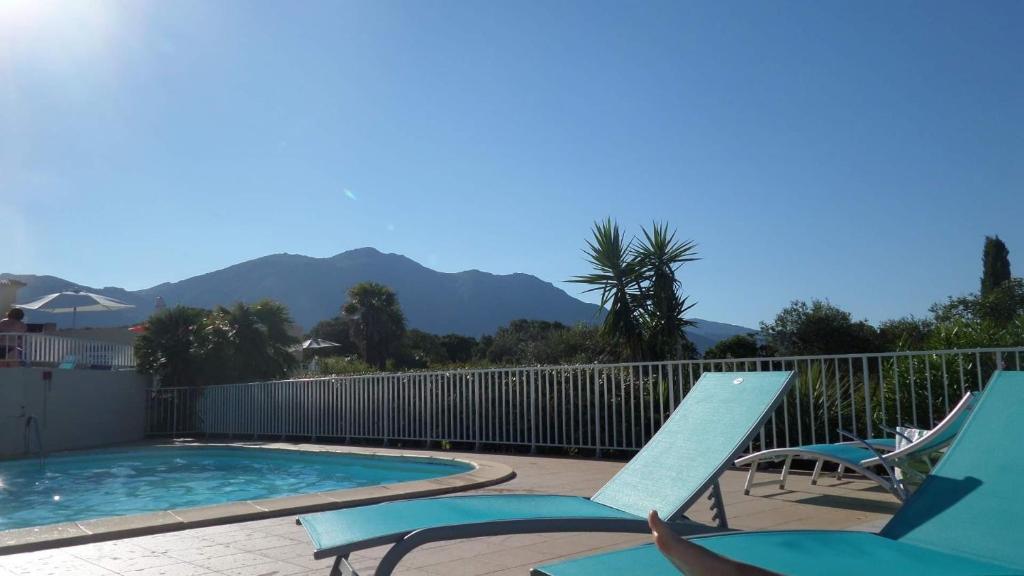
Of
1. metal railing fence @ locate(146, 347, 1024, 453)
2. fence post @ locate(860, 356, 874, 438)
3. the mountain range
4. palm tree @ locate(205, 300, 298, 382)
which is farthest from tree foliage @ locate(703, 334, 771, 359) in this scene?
the mountain range

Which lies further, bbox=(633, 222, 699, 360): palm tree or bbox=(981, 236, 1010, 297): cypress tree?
bbox=(981, 236, 1010, 297): cypress tree

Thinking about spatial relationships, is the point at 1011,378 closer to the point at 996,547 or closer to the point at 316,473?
the point at 996,547

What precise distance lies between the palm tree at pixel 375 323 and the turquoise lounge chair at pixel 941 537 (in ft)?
87.1

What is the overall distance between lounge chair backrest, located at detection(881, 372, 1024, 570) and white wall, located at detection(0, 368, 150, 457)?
1540cm

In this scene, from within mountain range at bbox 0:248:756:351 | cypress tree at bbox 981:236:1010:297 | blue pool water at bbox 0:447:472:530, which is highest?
mountain range at bbox 0:248:756:351

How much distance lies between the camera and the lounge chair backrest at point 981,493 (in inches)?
85.5

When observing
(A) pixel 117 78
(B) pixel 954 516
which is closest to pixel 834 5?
(B) pixel 954 516

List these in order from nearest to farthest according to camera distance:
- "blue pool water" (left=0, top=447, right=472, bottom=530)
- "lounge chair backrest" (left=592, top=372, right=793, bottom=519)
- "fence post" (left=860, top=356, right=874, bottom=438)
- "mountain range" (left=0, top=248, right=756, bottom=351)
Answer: "lounge chair backrest" (left=592, top=372, right=793, bottom=519) < "fence post" (left=860, top=356, right=874, bottom=438) < "blue pool water" (left=0, top=447, right=472, bottom=530) < "mountain range" (left=0, top=248, right=756, bottom=351)

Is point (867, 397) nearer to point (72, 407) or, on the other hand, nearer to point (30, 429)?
point (30, 429)

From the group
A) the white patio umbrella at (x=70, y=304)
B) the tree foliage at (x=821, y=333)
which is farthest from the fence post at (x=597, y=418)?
the tree foliage at (x=821, y=333)

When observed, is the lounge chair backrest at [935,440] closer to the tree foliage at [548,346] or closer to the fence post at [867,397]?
the fence post at [867,397]

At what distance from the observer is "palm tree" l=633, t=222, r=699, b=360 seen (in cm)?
1152

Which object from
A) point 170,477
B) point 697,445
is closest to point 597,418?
point 697,445

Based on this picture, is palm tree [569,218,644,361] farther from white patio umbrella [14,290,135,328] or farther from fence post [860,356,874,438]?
white patio umbrella [14,290,135,328]
